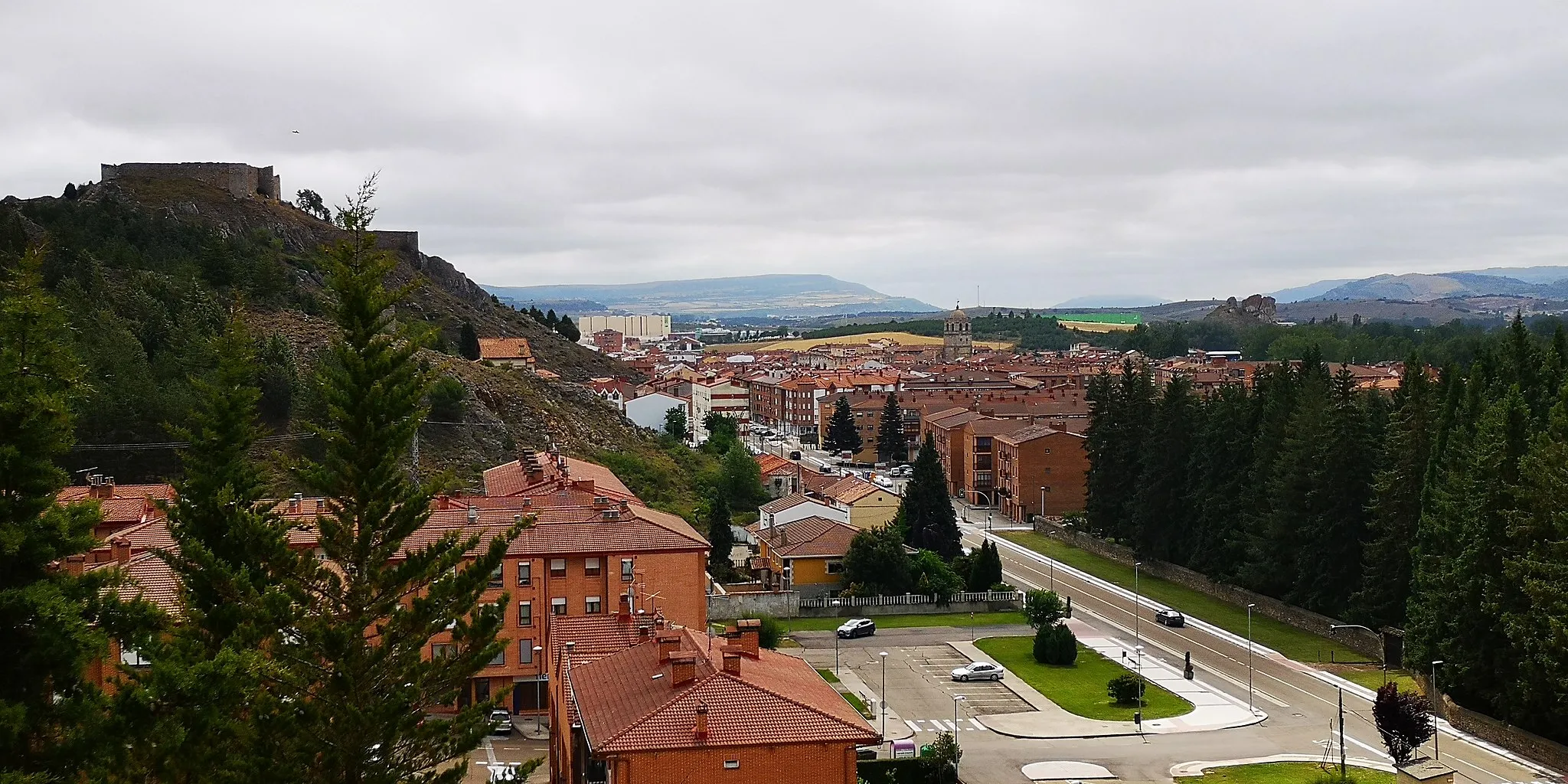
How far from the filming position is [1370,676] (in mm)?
42312

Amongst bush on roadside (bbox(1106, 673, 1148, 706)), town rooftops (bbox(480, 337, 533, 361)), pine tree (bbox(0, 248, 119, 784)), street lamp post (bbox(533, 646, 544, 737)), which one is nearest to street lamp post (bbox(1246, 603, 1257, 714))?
bush on roadside (bbox(1106, 673, 1148, 706))

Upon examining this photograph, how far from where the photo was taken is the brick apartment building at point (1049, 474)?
78125 millimetres

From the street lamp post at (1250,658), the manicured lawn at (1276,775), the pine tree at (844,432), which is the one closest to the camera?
the manicured lawn at (1276,775)

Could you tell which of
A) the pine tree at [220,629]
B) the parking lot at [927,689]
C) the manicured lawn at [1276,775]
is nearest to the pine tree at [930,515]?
the parking lot at [927,689]

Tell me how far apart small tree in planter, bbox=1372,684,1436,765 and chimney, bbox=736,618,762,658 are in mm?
13110

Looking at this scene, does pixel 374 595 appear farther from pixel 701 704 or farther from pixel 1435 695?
pixel 1435 695

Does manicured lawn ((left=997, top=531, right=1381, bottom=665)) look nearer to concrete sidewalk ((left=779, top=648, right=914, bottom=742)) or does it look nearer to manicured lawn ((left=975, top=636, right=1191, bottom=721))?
manicured lawn ((left=975, top=636, right=1191, bottom=721))

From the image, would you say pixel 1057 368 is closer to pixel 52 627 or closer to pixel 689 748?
pixel 689 748

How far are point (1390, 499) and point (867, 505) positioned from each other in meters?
22.9

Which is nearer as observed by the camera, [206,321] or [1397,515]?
[1397,515]

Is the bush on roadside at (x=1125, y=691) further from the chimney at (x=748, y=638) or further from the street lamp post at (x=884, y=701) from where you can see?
the chimney at (x=748, y=638)

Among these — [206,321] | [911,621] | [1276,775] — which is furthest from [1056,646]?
[206,321]

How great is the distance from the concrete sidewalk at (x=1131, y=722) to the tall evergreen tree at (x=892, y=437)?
57921mm

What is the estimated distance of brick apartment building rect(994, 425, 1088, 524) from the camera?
256ft
